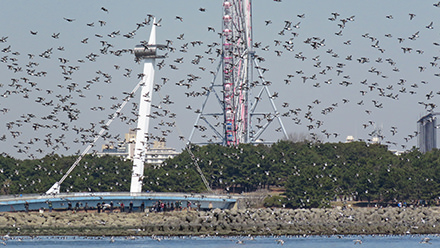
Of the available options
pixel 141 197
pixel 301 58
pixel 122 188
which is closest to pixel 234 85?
pixel 122 188

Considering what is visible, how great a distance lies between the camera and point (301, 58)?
60969 millimetres

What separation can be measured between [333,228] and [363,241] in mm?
10405

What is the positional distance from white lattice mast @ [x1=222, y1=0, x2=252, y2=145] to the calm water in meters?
75.8

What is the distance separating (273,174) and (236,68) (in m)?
31.6

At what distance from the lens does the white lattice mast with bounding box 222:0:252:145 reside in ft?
538

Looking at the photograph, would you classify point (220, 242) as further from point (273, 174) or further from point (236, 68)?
point (236, 68)

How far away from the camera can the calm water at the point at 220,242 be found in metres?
77.8

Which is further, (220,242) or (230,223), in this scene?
(230,223)

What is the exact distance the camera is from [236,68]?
171 meters

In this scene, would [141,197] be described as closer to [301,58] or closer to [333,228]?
[333,228]

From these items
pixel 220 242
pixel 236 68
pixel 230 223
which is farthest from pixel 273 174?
pixel 220 242

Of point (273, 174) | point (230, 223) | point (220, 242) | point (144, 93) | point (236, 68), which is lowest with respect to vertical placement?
point (220, 242)

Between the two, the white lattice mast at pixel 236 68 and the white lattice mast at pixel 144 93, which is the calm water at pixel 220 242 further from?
the white lattice mast at pixel 236 68

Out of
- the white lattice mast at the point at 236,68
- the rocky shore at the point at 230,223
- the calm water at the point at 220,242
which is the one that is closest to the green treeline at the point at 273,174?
the white lattice mast at the point at 236,68
